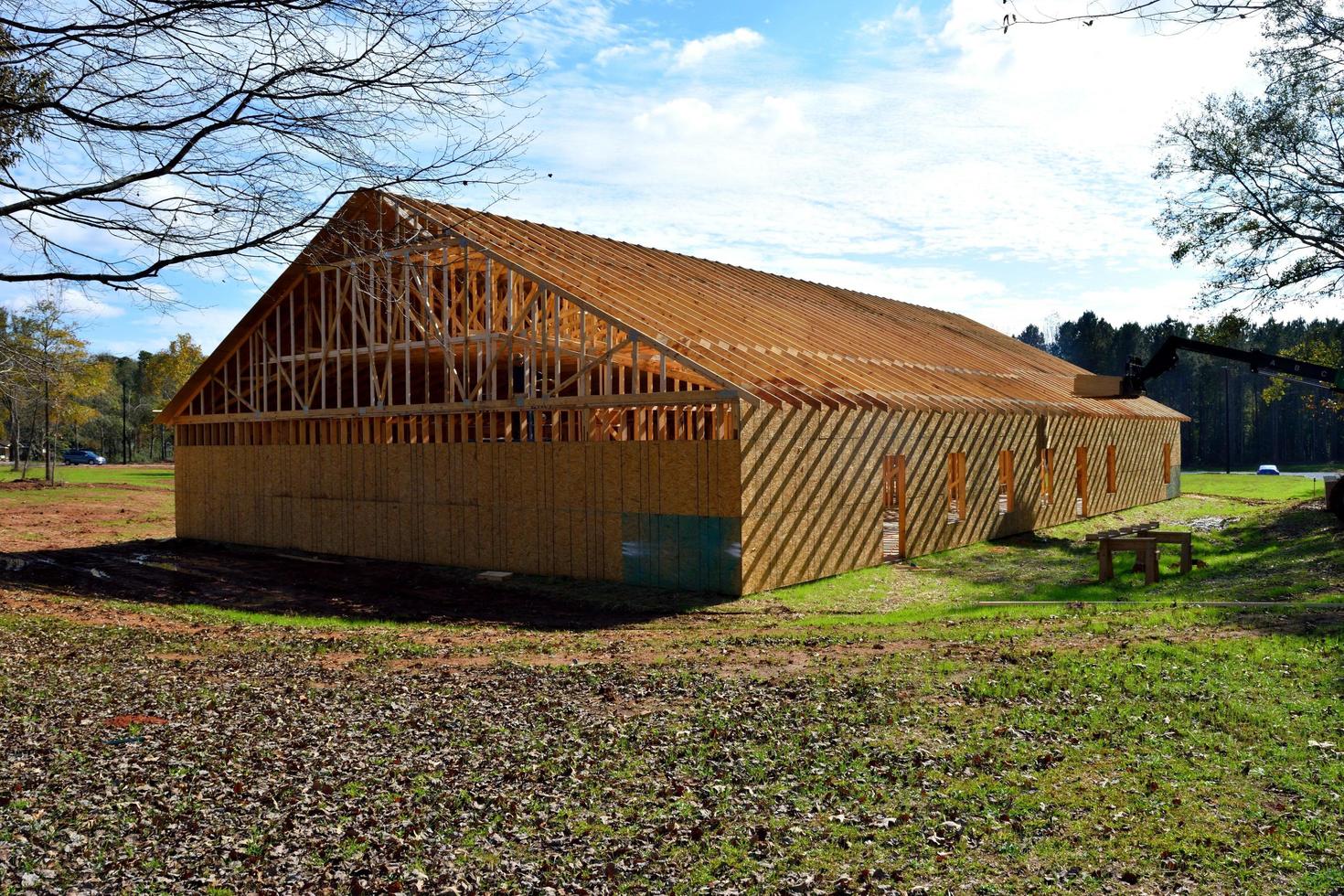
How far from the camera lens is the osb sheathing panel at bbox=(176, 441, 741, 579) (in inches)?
549

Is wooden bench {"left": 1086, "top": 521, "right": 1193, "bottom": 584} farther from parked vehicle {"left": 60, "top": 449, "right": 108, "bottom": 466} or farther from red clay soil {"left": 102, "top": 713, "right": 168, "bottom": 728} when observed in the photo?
parked vehicle {"left": 60, "top": 449, "right": 108, "bottom": 466}

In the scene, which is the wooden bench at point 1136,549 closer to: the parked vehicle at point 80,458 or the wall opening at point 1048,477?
the wall opening at point 1048,477

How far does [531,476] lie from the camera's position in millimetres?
15648

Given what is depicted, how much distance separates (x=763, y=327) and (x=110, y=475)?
117 feet

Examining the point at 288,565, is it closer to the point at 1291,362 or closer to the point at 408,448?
the point at 408,448

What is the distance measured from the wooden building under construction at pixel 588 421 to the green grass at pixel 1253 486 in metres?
13.7

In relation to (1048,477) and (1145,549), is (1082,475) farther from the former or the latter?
(1145,549)

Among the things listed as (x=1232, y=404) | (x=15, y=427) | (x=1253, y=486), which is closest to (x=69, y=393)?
(x=15, y=427)

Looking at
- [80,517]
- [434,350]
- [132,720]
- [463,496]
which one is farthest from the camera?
[80,517]

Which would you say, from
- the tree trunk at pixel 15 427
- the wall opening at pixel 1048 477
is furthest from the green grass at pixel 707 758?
the tree trunk at pixel 15 427

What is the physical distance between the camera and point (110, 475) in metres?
41.8

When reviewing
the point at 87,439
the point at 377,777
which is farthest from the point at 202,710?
the point at 87,439

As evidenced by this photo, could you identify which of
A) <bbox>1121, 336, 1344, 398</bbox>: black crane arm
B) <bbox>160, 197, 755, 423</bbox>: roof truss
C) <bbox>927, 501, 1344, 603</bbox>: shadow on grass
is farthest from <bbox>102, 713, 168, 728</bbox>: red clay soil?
<bbox>1121, 336, 1344, 398</bbox>: black crane arm

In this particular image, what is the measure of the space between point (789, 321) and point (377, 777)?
1476 cm
